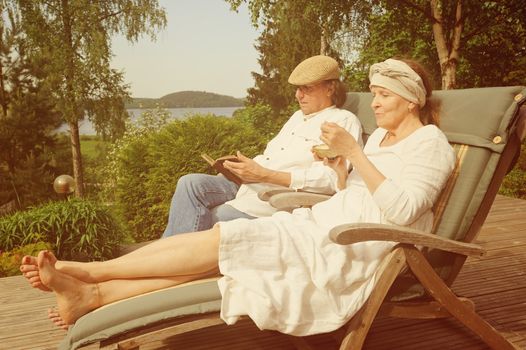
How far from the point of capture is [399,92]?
2.47 m

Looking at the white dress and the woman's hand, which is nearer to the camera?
the white dress

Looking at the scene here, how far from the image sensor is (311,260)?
86.1 inches

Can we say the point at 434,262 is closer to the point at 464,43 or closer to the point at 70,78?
the point at 464,43

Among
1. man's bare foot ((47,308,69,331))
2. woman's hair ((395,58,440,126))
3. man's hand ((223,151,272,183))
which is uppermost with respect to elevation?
woman's hair ((395,58,440,126))

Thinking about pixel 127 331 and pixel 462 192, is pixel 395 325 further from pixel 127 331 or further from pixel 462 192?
pixel 127 331

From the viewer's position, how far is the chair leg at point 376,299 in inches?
83.7

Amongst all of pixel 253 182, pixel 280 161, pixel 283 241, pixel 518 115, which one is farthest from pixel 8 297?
pixel 518 115

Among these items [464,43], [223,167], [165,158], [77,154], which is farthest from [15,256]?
[77,154]

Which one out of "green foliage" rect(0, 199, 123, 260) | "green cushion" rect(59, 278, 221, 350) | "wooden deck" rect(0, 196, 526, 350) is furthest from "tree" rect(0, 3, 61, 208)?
"green cushion" rect(59, 278, 221, 350)

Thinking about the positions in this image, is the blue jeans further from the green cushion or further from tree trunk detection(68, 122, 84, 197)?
tree trunk detection(68, 122, 84, 197)

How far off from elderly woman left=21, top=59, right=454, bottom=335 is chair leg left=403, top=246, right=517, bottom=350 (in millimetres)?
153

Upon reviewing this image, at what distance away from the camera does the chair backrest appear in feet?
7.95

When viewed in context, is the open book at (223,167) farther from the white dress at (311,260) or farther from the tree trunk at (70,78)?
the tree trunk at (70,78)

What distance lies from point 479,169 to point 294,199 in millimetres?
1071
